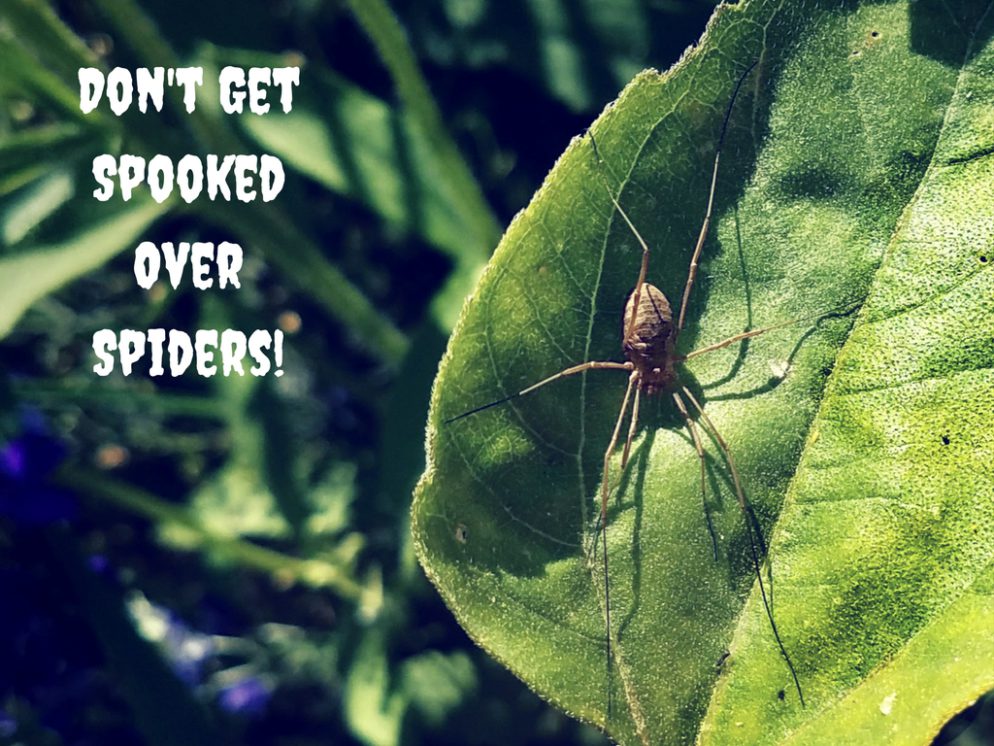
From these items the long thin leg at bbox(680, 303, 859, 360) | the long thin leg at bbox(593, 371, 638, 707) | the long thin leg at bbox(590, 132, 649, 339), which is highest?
the long thin leg at bbox(590, 132, 649, 339)

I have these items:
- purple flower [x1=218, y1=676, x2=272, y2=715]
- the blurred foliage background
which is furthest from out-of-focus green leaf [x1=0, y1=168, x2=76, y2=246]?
purple flower [x1=218, y1=676, x2=272, y2=715]

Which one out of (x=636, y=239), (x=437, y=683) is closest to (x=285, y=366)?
(x=437, y=683)

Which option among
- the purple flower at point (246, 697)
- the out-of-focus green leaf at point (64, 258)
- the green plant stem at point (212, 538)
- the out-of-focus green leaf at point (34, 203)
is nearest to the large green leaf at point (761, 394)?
the out-of-focus green leaf at point (64, 258)

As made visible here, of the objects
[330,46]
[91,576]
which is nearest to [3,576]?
[91,576]

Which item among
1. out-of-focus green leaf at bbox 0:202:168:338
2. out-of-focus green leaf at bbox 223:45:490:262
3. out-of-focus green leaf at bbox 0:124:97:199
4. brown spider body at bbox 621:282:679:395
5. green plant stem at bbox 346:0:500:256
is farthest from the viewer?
out-of-focus green leaf at bbox 223:45:490:262

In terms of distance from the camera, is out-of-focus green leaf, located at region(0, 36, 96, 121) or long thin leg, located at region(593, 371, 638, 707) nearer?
long thin leg, located at region(593, 371, 638, 707)

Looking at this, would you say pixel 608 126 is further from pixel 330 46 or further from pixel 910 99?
pixel 330 46

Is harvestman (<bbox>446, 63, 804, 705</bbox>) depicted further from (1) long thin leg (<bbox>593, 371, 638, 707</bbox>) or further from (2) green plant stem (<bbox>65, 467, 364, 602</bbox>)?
(2) green plant stem (<bbox>65, 467, 364, 602</bbox>)

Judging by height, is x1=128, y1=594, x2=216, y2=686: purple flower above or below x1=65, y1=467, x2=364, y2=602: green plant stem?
below
